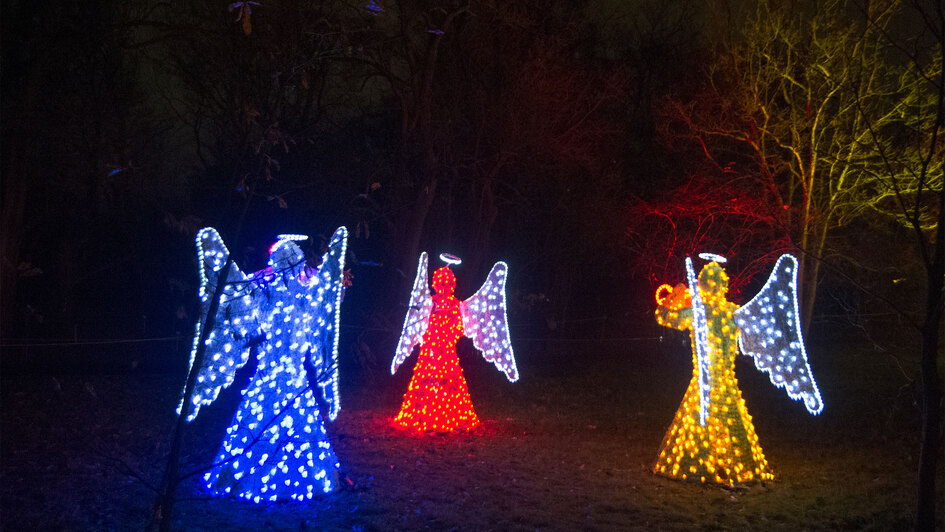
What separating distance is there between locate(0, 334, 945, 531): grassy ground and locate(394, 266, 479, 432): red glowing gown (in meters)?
0.50

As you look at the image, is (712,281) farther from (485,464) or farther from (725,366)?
(485,464)

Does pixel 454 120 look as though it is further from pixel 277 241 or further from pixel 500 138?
pixel 277 241

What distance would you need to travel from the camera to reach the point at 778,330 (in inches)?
326

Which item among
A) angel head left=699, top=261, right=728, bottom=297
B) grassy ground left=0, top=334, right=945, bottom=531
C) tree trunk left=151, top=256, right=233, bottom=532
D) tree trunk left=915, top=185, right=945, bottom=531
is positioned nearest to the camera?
tree trunk left=151, top=256, right=233, bottom=532

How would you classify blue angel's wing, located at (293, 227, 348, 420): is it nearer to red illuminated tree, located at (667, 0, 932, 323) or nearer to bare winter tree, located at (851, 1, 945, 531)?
bare winter tree, located at (851, 1, 945, 531)

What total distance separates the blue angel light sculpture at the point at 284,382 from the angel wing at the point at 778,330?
434cm

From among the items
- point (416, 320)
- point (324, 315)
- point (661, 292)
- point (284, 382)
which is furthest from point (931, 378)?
point (416, 320)

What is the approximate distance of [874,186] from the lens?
591 inches

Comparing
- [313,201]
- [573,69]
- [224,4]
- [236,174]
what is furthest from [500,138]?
[236,174]

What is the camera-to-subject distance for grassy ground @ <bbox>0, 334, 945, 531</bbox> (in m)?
6.57

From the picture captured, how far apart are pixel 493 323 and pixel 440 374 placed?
3.54 ft

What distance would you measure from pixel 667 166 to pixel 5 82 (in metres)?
15.7

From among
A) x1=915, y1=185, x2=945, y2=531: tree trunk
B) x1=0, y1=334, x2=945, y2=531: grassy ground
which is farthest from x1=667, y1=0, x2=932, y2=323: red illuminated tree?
x1=915, y1=185, x2=945, y2=531: tree trunk

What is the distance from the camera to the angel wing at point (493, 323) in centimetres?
1084
